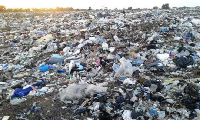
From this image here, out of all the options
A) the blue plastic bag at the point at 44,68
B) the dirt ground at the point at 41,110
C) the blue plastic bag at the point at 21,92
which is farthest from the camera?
the blue plastic bag at the point at 44,68

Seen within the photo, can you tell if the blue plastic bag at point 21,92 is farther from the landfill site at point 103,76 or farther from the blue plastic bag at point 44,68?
the blue plastic bag at point 44,68

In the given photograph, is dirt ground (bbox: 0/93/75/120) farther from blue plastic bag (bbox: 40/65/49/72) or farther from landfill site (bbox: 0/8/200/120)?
blue plastic bag (bbox: 40/65/49/72)

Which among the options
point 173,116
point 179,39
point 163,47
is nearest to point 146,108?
point 173,116

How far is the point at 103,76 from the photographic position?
363 centimetres

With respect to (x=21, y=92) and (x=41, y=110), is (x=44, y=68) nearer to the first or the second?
(x=21, y=92)

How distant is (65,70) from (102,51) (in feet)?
3.94

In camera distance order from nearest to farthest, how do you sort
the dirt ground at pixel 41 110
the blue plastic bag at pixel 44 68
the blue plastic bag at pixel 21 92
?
the dirt ground at pixel 41 110
the blue plastic bag at pixel 21 92
the blue plastic bag at pixel 44 68

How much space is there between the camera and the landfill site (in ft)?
8.49

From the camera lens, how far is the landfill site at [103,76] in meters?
2.59

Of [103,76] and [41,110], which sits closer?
[41,110]

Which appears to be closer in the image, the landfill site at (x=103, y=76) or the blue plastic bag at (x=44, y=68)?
the landfill site at (x=103, y=76)

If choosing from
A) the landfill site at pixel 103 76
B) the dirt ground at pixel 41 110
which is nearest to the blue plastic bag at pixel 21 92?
the landfill site at pixel 103 76

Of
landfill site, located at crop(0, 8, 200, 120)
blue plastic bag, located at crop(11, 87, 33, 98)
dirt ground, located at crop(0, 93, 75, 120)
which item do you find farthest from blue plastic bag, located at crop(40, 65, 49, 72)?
dirt ground, located at crop(0, 93, 75, 120)

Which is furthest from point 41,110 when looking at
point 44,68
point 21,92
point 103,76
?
point 44,68
